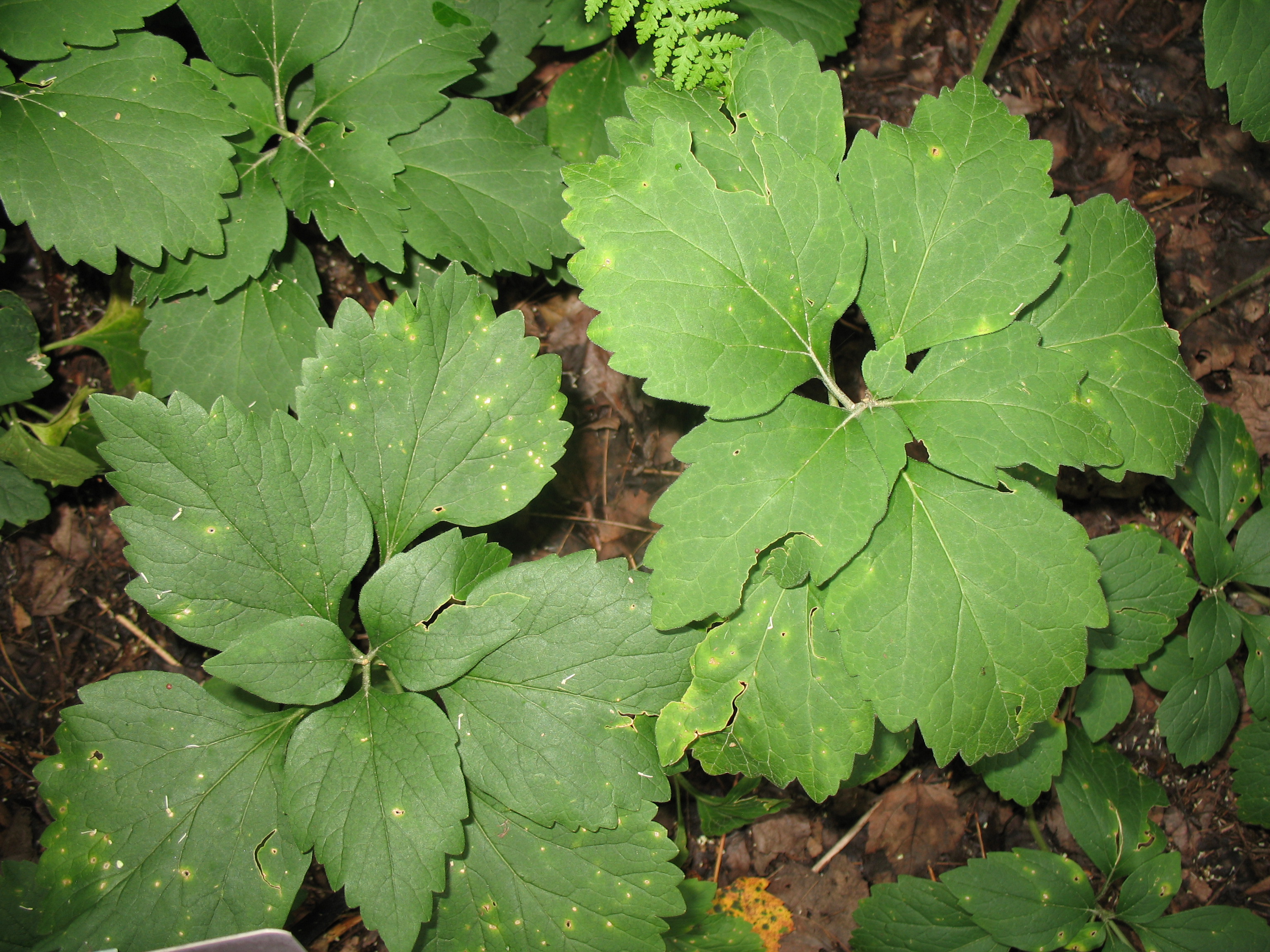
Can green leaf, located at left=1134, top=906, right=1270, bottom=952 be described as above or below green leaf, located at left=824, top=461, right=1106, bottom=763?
below

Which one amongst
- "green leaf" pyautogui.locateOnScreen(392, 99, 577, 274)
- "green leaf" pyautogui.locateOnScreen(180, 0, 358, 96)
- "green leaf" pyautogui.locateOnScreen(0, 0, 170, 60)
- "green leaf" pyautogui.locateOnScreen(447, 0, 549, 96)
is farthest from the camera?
"green leaf" pyautogui.locateOnScreen(447, 0, 549, 96)

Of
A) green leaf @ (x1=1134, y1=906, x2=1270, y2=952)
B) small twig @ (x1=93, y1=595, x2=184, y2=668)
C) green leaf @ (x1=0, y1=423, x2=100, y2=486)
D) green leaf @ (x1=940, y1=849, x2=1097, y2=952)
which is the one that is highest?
green leaf @ (x1=0, y1=423, x2=100, y2=486)

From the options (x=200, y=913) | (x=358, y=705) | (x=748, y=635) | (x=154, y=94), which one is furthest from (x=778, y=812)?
(x=154, y=94)

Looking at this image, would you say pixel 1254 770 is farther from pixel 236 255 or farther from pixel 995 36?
pixel 236 255

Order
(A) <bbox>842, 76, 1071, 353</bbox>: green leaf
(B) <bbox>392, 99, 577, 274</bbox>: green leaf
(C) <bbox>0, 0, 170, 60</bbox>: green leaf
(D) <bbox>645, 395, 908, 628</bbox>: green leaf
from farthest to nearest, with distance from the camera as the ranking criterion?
(B) <bbox>392, 99, 577, 274</bbox>: green leaf → (C) <bbox>0, 0, 170, 60</bbox>: green leaf → (A) <bbox>842, 76, 1071, 353</bbox>: green leaf → (D) <bbox>645, 395, 908, 628</bbox>: green leaf

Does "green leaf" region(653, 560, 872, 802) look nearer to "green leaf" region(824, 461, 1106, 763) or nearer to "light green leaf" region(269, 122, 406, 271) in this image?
"green leaf" region(824, 461, 1106, 763)

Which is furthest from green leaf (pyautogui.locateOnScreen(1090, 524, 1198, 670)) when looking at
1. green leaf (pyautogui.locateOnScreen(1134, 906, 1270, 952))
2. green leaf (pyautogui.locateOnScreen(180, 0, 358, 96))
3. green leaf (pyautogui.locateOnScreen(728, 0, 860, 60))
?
green leaf (pyautogui.locateOnScreen(180, 0, 358, 96))
